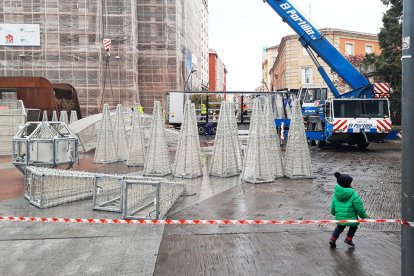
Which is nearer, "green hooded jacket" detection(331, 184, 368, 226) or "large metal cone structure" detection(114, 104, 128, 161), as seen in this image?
Result: "green hooded jacket" detection(331, 184, 368, 226)

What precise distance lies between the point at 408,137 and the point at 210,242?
144 inches

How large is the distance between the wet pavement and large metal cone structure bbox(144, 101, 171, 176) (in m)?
2.80

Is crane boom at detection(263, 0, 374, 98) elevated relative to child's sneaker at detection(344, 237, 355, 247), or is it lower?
elevated

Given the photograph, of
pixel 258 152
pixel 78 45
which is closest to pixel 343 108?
pixel 258 152

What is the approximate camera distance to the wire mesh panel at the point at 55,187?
8.15 meters

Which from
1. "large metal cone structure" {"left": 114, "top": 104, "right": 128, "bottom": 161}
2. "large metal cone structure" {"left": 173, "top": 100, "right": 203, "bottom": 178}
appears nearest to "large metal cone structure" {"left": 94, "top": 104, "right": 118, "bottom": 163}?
"large metal cone structure" {"left": 114, "top": 104, "right": 128, "bottom": 161}

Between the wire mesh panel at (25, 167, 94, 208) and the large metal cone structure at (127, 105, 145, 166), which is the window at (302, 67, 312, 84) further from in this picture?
the wire mesh panel at (25, 167, 94, 208)

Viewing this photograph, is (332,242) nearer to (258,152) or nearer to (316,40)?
(258,152)

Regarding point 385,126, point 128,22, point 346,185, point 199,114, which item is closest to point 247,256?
point 346,185

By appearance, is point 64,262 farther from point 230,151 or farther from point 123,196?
point 230,151

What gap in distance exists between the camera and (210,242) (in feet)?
19.4

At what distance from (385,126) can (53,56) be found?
1086 inches

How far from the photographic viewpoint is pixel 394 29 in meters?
28.2

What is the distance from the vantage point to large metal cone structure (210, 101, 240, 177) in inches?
459
